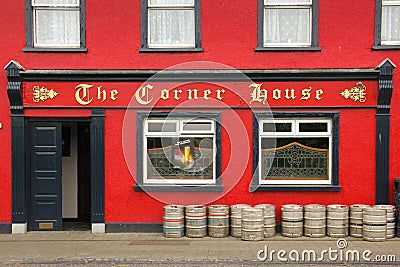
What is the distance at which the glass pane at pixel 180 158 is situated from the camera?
40.3 feet

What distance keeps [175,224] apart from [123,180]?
1568mm

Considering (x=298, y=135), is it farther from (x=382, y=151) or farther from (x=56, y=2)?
(x=56, y=2)

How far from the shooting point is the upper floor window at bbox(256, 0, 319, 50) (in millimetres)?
12148

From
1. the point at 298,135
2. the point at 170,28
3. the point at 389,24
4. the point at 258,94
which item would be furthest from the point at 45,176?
the point at 389,24

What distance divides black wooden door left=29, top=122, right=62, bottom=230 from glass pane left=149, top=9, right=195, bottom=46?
116 inches

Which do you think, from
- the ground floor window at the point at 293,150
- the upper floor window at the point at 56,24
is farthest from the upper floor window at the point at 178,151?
the upper floor window at the point at 56,24

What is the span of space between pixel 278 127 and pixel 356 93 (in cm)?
181

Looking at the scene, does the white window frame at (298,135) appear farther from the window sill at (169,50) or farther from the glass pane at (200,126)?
the window sill at (169,50)

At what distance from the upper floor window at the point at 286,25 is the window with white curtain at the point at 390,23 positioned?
1584 millimetres

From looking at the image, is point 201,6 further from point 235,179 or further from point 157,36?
point 235,179

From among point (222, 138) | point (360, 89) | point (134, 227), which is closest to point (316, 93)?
point (360, 89)

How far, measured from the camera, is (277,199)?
1216cm

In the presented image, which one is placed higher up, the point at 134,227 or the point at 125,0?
the point at 125,0

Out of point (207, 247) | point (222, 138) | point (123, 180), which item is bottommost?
point (207, 247)
